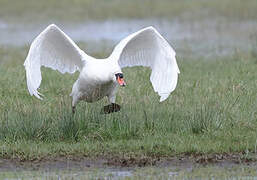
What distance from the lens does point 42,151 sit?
29.6 feet

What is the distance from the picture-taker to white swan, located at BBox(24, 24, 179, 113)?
988cm

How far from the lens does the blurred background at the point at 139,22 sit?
59.9 ft

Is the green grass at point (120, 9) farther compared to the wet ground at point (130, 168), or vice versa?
the green grass at point (120, 9)

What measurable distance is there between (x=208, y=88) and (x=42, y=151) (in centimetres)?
397

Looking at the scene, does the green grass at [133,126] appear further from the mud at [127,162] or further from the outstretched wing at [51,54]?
the outstretched wing at [51,54]

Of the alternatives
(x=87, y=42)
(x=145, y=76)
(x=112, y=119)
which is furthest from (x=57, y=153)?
(x=87, y=42)

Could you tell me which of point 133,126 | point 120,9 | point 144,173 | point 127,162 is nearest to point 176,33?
point 120,9

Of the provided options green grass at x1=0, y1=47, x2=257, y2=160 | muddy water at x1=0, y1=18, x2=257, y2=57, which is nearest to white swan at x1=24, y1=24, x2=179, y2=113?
green grass at x1=0, y1=47, x2=257, y2=160

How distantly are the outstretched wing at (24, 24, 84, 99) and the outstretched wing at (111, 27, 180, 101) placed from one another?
62 cm

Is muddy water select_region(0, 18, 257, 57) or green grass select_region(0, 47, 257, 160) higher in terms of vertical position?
muddy water select_region(0, 18, 257, 57)

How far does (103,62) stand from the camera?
1011 centimetres

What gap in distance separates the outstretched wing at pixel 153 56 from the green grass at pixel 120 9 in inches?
440

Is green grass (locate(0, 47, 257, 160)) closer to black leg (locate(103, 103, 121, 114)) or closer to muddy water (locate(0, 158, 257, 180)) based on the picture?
black leg (locate(103, 103, 121, 114))

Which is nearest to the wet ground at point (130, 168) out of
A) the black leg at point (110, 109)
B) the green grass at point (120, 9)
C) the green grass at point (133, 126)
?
the green grass at point (133, 126)
